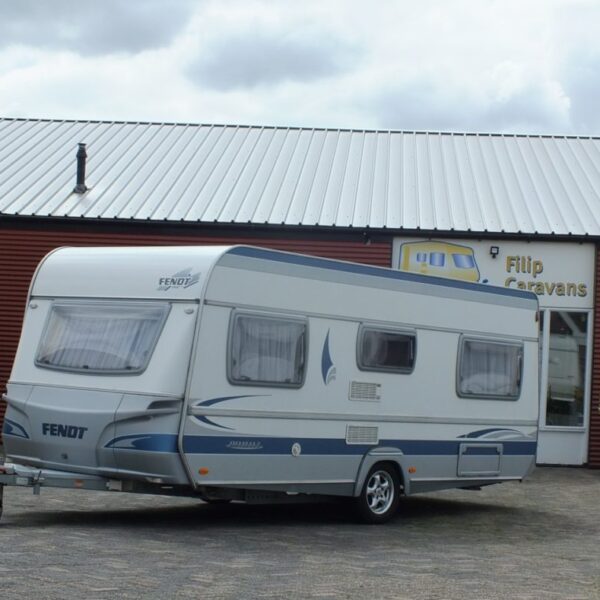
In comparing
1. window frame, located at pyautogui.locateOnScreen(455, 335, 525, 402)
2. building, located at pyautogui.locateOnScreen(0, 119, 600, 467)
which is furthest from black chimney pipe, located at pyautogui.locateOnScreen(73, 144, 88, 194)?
window frame, located at pyautogui.locateOnScreen(455, 335, 525, 402)

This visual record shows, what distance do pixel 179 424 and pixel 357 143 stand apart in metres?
17.2

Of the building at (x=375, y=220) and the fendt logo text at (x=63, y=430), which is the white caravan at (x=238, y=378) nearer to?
the fendt logo text at (x=63, y=430)

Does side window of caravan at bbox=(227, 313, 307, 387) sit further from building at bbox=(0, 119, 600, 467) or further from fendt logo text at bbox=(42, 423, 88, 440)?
building at bbox=(0, 119, 600, 467)

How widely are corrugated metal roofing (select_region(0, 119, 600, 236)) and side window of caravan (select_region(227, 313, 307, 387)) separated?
969 cm

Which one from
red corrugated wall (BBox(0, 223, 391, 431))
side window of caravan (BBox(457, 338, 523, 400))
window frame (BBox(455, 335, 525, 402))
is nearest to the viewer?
window frame (BBox(455, 335, 525, 402))

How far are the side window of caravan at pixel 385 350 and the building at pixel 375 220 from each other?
837 cm

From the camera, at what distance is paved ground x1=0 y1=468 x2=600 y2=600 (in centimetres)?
908

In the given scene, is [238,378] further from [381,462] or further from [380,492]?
[380,492]

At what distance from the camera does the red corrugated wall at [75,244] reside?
22641mm

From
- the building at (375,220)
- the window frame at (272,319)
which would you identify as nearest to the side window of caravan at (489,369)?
the window frame at (272,319)

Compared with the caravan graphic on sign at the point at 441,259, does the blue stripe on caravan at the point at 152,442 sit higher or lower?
lower

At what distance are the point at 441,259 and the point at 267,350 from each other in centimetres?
1042

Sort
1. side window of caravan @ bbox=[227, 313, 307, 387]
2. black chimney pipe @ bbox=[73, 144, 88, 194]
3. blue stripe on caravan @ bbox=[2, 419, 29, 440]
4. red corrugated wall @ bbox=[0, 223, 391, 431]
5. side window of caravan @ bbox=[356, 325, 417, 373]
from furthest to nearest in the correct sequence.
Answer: black chimney pipe @ bbox=[73, 144, 88, 194]
red corrugated wall @ bbox=[0, 223, 391, 431]
side window of caravan @ bbox=[356, 325, 417, 373]
blue stripe on caravan @ bbox=[2, 419, 29, 440]
side window of caravan @ bbox=[227, 313, 307, 387]

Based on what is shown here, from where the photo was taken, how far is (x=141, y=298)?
40.4 feet
